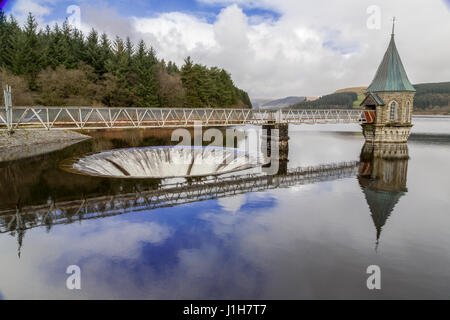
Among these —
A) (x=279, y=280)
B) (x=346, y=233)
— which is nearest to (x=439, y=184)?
(x=346, y=233)

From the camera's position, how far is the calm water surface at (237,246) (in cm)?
1063

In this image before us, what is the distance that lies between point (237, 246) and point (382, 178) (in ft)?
68.4

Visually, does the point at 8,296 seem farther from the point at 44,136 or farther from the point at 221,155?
the point at 44,136

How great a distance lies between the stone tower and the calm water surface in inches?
1164

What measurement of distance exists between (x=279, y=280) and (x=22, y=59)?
68.0 meters

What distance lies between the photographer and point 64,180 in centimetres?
2419

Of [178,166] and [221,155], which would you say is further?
[221,155]

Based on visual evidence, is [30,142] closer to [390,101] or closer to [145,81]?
[145,81]

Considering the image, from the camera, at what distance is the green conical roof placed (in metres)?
48.3

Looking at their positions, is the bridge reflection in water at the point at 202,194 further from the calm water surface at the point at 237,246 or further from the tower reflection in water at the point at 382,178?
the calm water surface at the point at 237,246

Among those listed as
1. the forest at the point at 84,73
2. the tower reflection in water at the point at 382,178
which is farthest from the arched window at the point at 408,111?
the forest at the point at 84,73

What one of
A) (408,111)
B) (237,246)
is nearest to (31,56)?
(237,246)

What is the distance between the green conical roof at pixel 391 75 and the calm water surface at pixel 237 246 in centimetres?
3112

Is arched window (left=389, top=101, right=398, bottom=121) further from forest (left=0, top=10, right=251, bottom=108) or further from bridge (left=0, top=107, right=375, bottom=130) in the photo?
forest (left=0, top=10, right=251, bottom=108)
